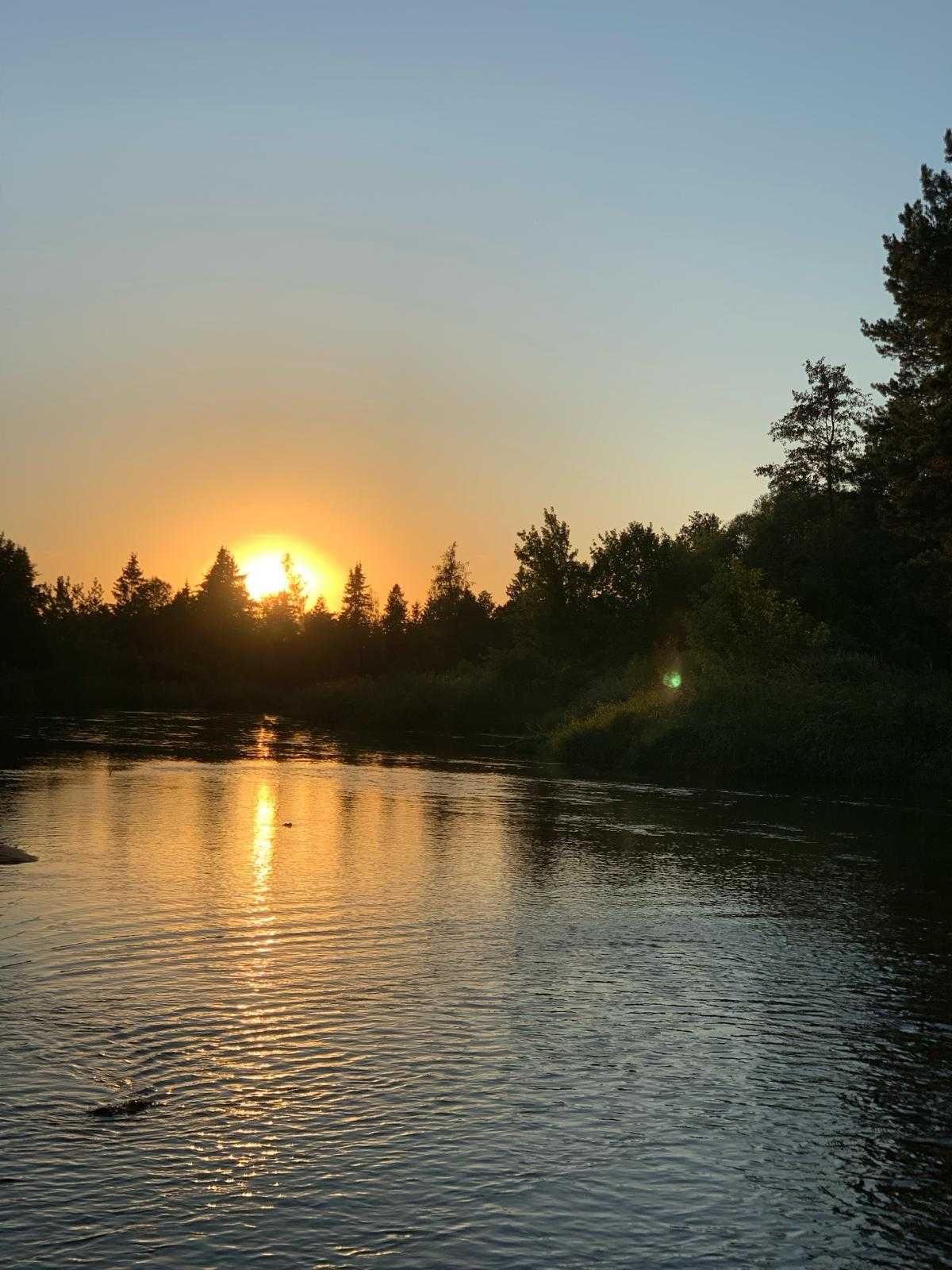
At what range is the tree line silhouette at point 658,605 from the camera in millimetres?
43281

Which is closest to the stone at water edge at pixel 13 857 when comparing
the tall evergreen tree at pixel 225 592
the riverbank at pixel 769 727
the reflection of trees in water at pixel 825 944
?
the reflection of trees in water at pixel 825 944

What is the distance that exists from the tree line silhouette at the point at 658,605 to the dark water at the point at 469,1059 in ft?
81.0

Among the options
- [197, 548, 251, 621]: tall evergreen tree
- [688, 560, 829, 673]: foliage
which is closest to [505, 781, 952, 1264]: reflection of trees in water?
[688, 560, 829, 673]: foliage

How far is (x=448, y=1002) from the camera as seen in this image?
12062 mm

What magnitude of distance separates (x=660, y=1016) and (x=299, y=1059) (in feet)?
11.3

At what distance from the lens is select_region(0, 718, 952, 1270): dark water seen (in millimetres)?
7270

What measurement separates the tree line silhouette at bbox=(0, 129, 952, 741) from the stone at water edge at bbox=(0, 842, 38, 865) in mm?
27901

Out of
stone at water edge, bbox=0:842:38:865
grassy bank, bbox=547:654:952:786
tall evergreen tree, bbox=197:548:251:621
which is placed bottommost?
stone at water edge, bbox=0:842:38:865

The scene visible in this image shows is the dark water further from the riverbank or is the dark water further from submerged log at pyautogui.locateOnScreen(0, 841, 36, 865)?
the riverbank

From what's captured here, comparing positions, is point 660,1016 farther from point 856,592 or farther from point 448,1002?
point 856,592

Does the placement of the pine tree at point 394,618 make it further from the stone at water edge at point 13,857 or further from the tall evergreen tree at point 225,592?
the stone at water edge at point 13,857

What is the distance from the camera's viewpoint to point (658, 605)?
319 ft

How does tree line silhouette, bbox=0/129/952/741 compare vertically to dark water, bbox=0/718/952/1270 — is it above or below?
above

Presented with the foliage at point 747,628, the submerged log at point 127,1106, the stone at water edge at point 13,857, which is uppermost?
the foliage at point 747,628
